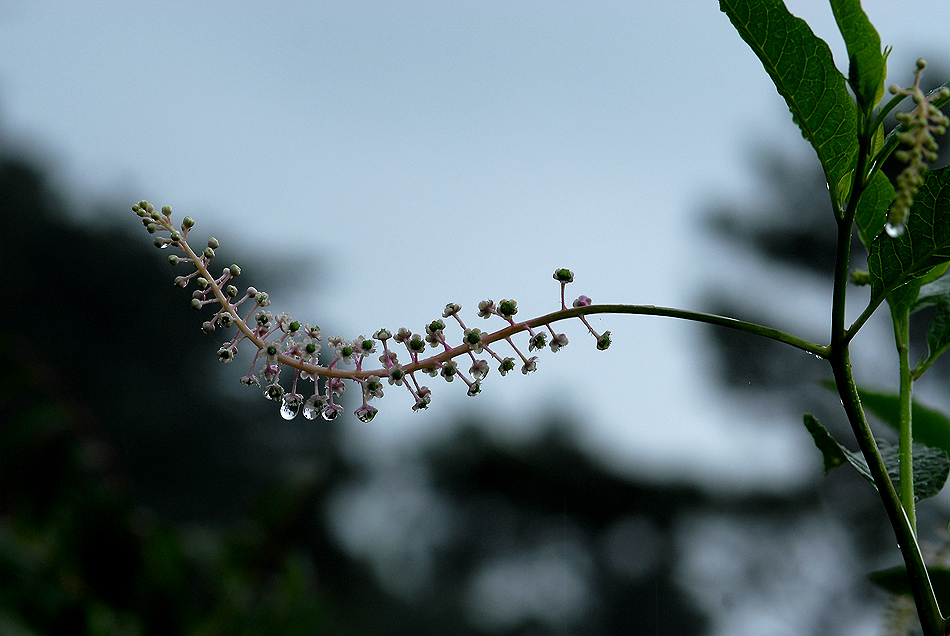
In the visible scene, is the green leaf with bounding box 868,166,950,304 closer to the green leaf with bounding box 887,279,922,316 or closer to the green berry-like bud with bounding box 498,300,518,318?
the green leaf with bounding box 887,279,922,316

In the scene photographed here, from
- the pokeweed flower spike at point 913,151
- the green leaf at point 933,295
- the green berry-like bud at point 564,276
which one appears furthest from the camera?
the green leaf at point 933,295

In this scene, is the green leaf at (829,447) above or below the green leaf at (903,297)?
below

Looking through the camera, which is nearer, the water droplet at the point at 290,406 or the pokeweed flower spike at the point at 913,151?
the pokeweed flower spike at the point at 913,151

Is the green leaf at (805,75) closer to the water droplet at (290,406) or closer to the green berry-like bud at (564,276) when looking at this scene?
the green berry-like bud at (564,276)

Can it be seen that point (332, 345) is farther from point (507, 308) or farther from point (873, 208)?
point (873, 208)

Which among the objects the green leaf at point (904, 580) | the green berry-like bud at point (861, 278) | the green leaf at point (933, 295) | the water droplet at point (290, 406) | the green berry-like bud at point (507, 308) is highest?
the green leaf at point (933, 295)

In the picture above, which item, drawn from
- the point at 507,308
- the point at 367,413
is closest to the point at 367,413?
the point at 367,413

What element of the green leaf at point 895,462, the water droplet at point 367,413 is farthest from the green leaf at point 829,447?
the water droplet at point 367,413

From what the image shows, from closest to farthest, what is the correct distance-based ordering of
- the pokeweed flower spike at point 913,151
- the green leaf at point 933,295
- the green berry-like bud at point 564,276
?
the pokeweed flower spike at point 913,151 → the green berry-like bud at point 564,276 → the green leaf at point 933,295
